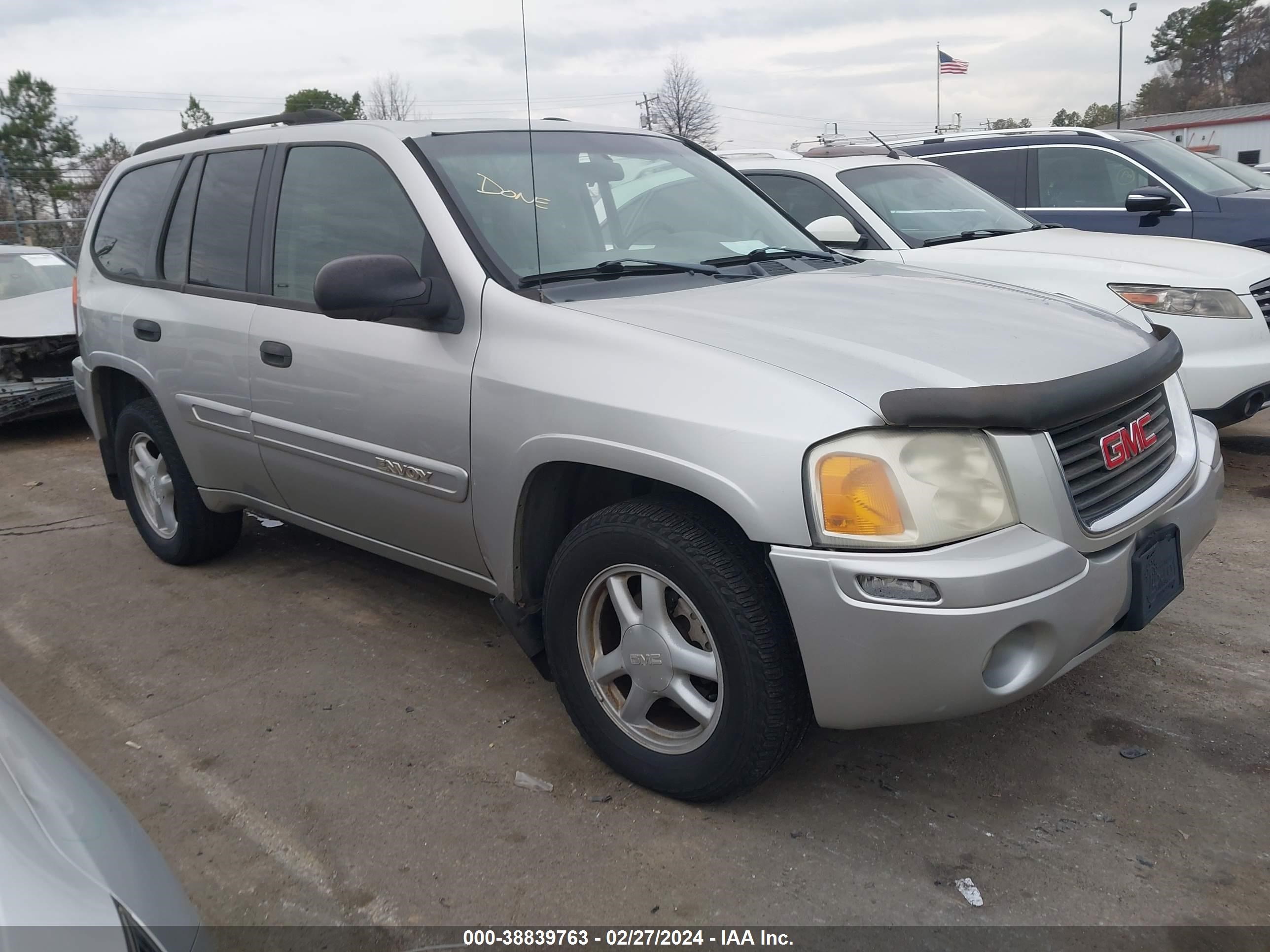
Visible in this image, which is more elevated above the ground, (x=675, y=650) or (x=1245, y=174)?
(x=1245, y=174)

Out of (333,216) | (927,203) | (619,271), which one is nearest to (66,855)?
(619,271)

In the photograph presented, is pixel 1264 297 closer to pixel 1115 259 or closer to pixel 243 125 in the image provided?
pixel 1115 259

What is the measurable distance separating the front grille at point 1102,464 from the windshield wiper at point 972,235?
129 inches

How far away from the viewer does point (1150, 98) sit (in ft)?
237

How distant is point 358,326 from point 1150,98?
81.9 metres

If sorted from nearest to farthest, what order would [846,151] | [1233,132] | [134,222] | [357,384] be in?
1. [357,384]
2. [134,222]
3. [846,151]
4. [1233,132]

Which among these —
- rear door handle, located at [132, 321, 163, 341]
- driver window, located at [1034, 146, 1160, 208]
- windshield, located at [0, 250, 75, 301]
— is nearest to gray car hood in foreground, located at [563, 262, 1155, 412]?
rear door handle, located at [132, 321, 163, 341]

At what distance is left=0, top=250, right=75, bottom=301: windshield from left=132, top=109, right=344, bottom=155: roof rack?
14.8ft

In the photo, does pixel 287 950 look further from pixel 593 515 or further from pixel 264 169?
pixel 264 169

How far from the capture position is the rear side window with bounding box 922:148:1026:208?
8.02 m

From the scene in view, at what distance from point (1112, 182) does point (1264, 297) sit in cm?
266

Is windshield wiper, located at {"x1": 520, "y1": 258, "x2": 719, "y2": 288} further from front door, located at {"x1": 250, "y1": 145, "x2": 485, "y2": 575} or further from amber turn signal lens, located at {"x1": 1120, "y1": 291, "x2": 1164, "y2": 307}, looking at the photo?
amber turn signal lens, located at {"x1": 1120, "y1": 291, "x2": 1164, "y2": 307}

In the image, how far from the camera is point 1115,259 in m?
5.41

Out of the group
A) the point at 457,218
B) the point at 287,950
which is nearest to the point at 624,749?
the point at 287,950
